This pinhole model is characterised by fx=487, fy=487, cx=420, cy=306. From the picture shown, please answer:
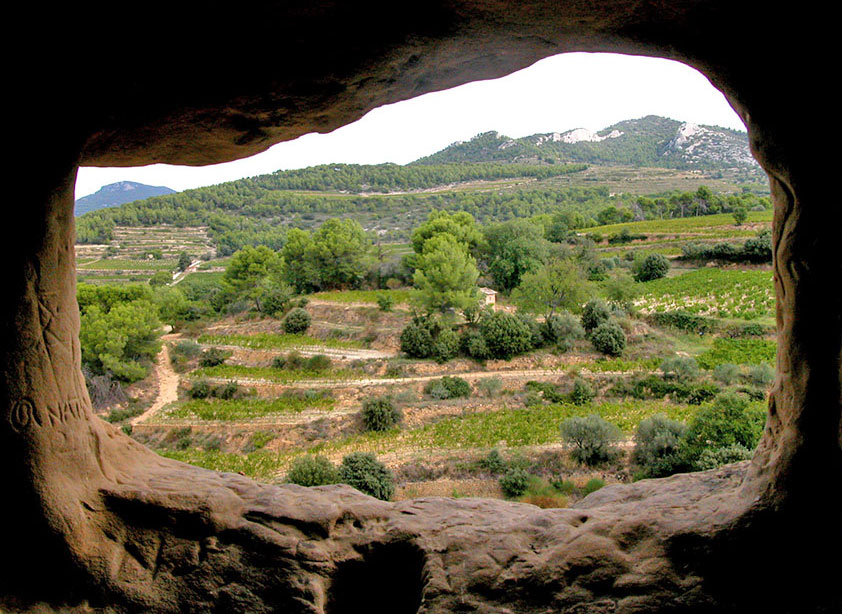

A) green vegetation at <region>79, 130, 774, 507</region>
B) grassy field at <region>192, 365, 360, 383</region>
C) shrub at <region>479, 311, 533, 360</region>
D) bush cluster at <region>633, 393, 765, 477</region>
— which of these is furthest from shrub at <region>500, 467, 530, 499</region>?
grassy field at <region>192, 365, 360, 383</region>

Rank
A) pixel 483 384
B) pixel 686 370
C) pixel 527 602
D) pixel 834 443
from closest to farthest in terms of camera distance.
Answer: pixel 834 443, pixel 527 602, pixel 686 370, pixel 483 384

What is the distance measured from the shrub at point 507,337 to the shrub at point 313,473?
1623 centimetres

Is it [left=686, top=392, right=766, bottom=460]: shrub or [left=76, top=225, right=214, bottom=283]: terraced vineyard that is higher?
[left=76, top=225, right=214, bottom=283]: terraced vineyard

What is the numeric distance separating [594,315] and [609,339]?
2778 mm

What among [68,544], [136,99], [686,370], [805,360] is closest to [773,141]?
[805,360]

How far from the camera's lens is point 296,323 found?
127 ft

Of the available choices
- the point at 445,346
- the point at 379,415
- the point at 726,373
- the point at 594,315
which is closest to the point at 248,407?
the point at 379,415

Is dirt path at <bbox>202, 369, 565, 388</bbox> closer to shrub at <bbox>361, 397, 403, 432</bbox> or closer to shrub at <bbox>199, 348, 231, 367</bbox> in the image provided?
shrub at <bbox>199, 348, 231, 367</bbox>

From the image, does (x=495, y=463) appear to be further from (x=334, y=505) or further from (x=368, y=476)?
(x=334, y=505)

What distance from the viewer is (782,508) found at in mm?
3570

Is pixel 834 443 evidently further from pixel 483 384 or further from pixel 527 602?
pixel 483 384

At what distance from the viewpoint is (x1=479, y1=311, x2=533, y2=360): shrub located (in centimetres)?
3025

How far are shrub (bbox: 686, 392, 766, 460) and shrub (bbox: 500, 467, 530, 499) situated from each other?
5.24m

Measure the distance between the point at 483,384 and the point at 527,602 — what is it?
903 inches
